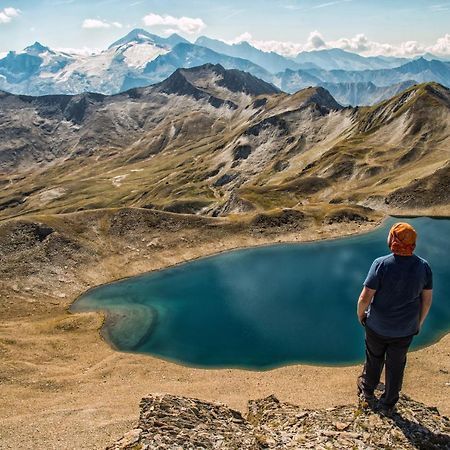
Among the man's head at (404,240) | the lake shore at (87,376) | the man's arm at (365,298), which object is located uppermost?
the man's head at (404,240)

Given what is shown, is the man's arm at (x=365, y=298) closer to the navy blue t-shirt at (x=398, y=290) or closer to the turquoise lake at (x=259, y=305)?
the navy blue t-shirt at (x=398, y=290)

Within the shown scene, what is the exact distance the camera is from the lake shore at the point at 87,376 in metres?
34.6

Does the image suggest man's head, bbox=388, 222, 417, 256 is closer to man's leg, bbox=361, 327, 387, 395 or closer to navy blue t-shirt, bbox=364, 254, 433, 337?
navy blue t-shirt, bbox=364, 254, 433, 337

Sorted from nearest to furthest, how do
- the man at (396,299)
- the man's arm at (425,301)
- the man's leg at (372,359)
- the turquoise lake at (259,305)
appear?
the man at (396,299)
the man's arm at (425,301)
the man's leg at (372,359)
the turquoise lake at (259,305)

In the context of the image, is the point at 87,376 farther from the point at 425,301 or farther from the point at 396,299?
the point at 425,301

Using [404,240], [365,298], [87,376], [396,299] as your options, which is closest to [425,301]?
[396,299]

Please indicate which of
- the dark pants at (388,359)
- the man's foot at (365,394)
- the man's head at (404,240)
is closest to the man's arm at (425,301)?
the dark pants at (388,359)

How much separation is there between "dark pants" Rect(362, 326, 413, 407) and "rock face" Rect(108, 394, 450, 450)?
1.42 m

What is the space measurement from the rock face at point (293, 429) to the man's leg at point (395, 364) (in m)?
1.37

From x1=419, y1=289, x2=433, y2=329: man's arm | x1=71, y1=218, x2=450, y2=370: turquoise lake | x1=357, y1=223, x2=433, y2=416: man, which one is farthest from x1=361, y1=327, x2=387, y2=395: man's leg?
x1=71, y1=218, x2=450, y2=370: turquoise lake

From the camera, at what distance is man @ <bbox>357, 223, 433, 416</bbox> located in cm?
1595

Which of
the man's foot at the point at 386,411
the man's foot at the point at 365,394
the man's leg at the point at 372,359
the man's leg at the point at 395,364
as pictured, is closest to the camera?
the man's leg at the point at 395,364

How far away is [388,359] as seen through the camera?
59.2ft

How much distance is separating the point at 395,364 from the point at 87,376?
1711 inches
